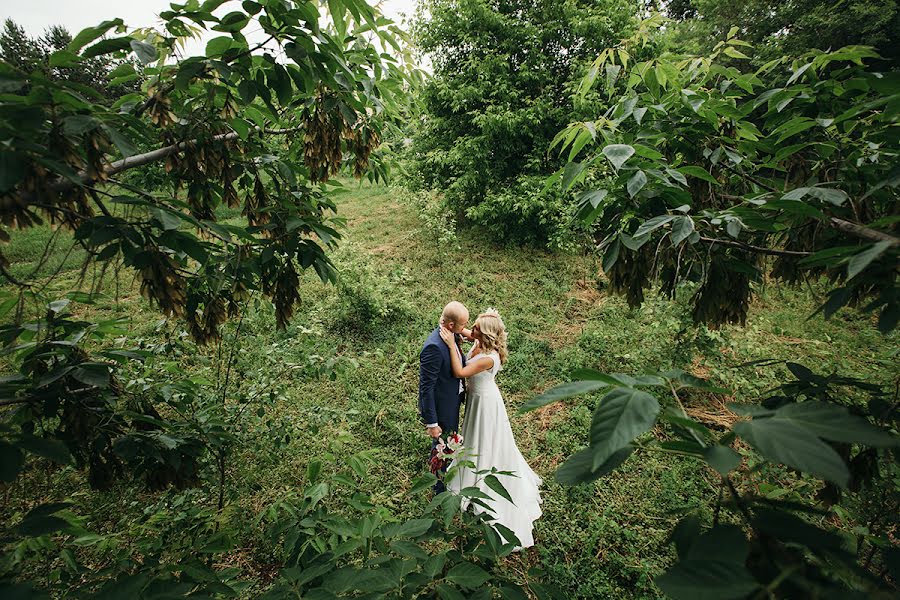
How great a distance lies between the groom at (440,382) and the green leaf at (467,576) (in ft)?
7.05

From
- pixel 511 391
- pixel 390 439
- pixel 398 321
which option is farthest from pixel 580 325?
pixel 390 439

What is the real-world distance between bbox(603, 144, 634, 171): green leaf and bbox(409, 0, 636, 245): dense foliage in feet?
21.7

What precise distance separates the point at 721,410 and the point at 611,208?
4.40 m

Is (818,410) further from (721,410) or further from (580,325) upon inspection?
(580,325)

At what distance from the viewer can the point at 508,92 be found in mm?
8258

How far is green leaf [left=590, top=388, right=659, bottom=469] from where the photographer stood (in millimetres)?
625

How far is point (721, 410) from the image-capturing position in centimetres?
480

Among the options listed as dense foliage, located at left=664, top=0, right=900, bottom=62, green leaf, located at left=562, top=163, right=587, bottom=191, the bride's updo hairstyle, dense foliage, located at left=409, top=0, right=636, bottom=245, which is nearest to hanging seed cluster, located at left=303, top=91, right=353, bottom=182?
green leaf, located at left=562, top=163, right=587, bottom=191

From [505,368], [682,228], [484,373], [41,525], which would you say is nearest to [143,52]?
[41,525]

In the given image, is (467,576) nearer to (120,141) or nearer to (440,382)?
(120,141)

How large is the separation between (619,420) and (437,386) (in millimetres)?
2916

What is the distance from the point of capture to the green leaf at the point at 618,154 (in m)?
1.19

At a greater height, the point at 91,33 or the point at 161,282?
the point at 91,33

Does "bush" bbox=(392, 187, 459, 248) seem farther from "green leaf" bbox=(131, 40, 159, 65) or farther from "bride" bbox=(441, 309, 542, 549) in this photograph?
"green leaf" bbox=(131, 40, 159, 65)
